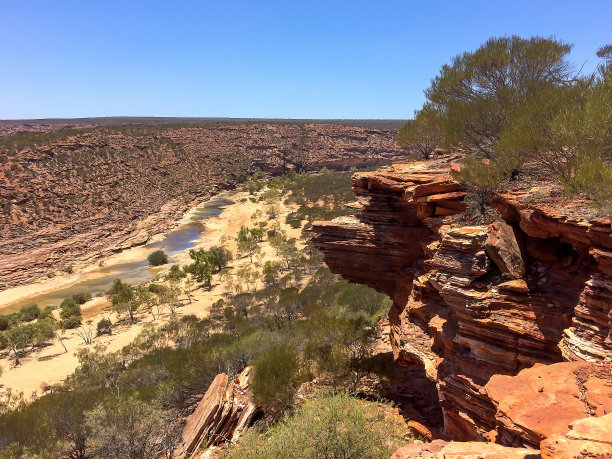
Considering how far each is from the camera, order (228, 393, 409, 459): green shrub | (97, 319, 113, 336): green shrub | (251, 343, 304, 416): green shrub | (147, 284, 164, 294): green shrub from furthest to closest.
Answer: (147, 284, 164, 294): green shrub, (97, 319, 113, 336): green shrub, (251, 343, 304, 416): green shrub, (228, 393, 409, 459): green shrub

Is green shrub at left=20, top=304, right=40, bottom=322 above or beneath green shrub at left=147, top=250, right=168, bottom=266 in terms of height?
beneath

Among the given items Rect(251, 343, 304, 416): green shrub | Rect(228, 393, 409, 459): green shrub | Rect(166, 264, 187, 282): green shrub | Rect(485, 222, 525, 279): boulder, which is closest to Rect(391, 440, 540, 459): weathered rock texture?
Rect(228, 393, 409, 459): green shrub

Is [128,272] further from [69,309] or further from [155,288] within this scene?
[69,309]

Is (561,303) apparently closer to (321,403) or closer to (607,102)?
(607,102)

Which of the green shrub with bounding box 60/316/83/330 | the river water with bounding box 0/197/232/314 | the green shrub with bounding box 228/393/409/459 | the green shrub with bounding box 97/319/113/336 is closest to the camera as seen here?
the green shrub with bounding box 228/393/409/459

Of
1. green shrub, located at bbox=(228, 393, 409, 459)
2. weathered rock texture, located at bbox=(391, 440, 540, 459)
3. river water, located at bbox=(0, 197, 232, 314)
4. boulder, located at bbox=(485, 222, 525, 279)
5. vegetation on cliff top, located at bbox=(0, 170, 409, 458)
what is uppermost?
boulder, located at bbox=(485, 222, 525, 279)

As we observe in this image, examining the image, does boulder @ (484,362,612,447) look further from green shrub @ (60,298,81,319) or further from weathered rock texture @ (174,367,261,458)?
green shrub @ (60,298,81,319)

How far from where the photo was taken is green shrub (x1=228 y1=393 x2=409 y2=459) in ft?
24.0

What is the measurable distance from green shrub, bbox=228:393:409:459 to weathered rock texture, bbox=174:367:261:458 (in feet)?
7.89

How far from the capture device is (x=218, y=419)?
10656 mm

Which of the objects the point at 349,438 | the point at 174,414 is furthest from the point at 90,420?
the point at 349,438

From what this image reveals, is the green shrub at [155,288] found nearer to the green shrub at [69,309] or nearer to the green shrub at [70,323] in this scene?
the green shrub at [69,309]

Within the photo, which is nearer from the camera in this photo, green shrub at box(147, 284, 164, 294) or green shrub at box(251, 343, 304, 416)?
green shrub at box(251, 343, 304, 416)

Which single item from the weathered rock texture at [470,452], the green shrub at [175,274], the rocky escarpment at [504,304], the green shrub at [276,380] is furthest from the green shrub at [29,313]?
the weathered rock texture at [470,452]
